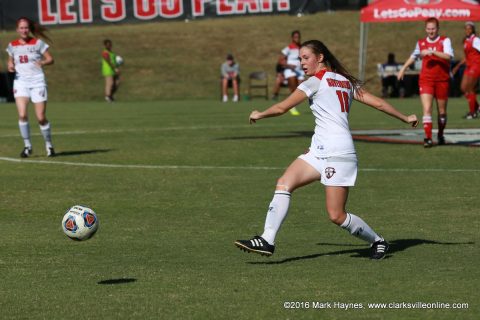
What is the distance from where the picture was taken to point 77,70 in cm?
5041

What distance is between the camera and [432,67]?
20781mm

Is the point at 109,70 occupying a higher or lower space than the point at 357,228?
lower

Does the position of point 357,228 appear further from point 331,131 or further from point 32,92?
point 32,92

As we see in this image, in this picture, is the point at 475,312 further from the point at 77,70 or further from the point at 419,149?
the point at 77,70

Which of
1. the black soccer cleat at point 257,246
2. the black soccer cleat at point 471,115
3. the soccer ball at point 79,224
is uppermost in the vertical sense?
the soccer ball at point 79,224

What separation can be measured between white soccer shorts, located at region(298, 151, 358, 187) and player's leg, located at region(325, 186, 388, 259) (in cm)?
7

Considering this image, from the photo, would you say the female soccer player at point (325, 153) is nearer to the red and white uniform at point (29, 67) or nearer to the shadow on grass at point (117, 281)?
the shadow on grass at point (117, 281)

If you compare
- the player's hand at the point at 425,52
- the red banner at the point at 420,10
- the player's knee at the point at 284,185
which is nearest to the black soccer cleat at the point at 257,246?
the player's knee at the point at 284,185

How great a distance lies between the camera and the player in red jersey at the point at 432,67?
20.5m

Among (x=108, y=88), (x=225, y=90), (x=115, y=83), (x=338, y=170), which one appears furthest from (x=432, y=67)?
(x=115, y=83)

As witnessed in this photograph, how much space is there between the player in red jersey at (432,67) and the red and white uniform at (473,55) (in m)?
7.68

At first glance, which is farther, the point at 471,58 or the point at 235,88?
the point at 235,88

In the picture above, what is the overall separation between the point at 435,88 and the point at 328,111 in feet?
37.0

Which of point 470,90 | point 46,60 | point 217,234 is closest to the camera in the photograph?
point 217,234
